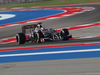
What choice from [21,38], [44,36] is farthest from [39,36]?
[21,38]

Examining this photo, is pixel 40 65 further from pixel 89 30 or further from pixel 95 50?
pixel 89 30

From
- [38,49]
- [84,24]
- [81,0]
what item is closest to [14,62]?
[38,49]

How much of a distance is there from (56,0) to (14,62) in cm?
3399

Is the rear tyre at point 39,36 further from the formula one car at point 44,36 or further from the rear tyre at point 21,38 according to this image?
the rear tyre at point 21,38

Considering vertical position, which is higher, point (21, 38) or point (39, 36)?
point (39, 36)

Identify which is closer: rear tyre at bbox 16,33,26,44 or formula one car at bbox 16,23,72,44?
formula one car at bbox 16,23,72,44

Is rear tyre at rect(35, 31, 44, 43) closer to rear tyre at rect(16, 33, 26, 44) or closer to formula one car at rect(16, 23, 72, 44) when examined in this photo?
formula one car at rect(16, 23, 72, 44)

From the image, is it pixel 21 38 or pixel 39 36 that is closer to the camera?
pixel 39 36

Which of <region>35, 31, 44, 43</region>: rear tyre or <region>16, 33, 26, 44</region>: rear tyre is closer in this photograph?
<region>35, 31, 44, 43</region>: rear tyre

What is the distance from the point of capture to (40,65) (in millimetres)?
7984

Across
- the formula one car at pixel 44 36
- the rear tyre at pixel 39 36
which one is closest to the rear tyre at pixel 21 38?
the formula one car at pixel 44 36

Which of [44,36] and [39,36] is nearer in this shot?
[39,36]

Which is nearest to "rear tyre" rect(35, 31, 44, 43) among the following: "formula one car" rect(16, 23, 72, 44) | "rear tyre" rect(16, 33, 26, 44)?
"formula one car" rect(16, 23, 72, 44)

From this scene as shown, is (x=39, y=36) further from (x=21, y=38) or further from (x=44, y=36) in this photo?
(x=21, y=38)
